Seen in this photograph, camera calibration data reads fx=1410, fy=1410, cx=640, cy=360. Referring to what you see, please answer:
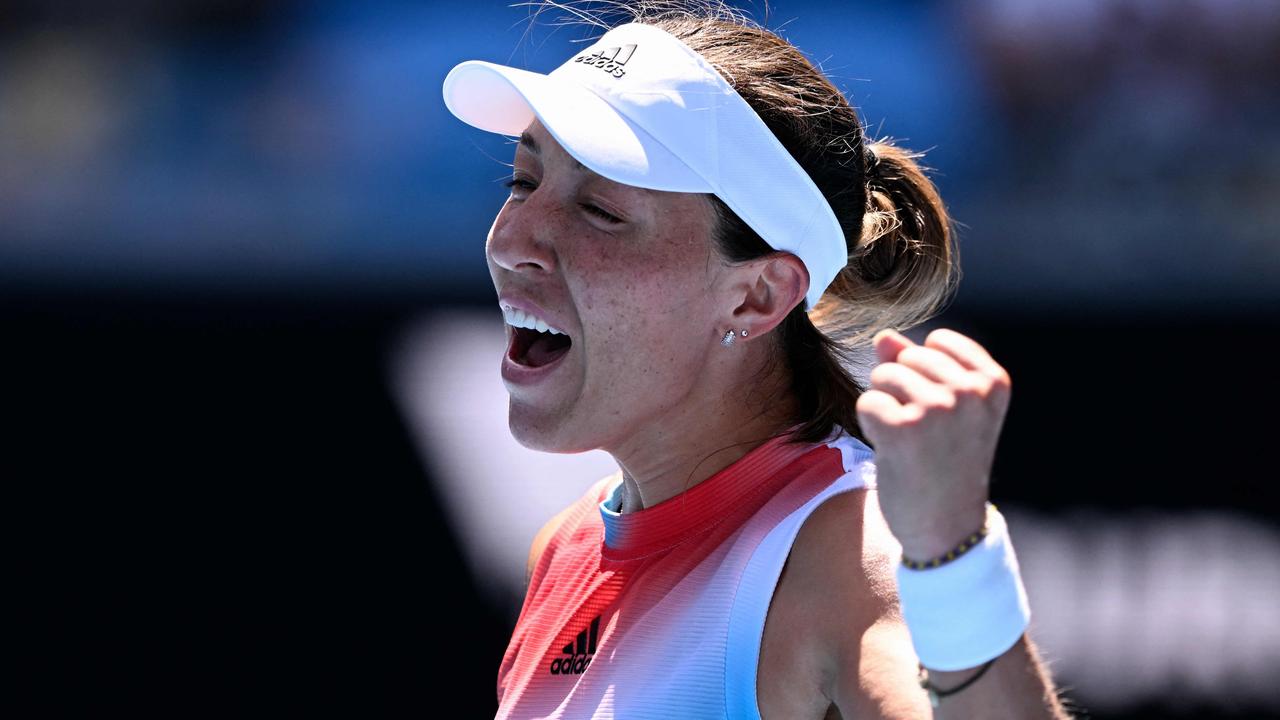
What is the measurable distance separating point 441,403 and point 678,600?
3.13 metres

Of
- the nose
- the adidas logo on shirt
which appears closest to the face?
the nose

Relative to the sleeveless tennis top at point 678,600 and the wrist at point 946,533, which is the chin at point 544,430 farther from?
the wrist at point 946,533

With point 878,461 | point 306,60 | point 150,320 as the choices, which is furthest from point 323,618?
point 878,461

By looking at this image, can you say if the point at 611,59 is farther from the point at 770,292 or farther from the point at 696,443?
the point at 696,443

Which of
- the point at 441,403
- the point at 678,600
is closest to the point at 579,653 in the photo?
the point at 678,600

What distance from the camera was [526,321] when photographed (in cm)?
191

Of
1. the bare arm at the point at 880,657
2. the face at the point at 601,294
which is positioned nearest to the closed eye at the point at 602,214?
the face at the point at 601,294

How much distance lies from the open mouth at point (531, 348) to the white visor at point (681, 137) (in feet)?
1.14

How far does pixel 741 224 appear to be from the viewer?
1.86 m

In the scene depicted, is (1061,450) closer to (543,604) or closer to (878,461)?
(543,604)

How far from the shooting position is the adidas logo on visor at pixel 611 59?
6.24 feet

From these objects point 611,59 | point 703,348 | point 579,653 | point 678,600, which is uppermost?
point 611,59

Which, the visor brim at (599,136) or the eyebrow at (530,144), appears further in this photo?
the eyebrow at (530,144)

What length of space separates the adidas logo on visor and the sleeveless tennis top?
547 mm
